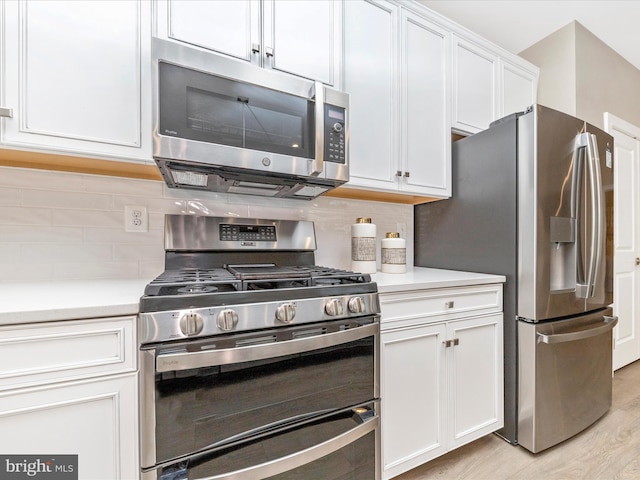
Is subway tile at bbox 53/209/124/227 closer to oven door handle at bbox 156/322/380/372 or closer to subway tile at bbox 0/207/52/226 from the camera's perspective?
subway tile at bbox 0/207/52/226

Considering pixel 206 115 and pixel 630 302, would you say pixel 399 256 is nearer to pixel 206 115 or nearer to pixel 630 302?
pixel 206 115

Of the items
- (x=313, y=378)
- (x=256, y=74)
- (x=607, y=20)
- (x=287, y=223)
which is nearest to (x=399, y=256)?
(x=287, y=223)

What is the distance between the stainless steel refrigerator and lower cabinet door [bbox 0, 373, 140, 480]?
67.9 inches

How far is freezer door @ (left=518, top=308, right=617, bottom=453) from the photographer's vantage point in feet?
5.11

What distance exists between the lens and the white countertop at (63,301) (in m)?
0.79

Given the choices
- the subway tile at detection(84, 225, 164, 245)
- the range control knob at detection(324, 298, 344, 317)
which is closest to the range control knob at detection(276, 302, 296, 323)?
the range control knob at detection(324, 298, 344, 317)

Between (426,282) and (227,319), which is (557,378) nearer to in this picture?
(426,282)

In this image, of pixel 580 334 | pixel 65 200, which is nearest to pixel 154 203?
pixel 65 200

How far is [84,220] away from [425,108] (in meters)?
1.84

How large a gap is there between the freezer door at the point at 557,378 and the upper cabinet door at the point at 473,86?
127cm

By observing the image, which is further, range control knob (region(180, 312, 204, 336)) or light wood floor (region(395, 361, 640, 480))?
light wood floor (region(395, 361, 640, 480))

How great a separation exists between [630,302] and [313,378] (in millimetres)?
3171

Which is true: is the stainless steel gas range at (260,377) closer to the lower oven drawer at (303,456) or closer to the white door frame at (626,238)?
the lower oven drawer at (303,456)

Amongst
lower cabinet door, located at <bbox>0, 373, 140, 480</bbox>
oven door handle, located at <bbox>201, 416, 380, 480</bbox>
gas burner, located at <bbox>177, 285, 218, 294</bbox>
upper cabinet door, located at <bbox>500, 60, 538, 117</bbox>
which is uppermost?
upper cabinet door, located at <bbox>500, 60, 538, 117</bbox>
